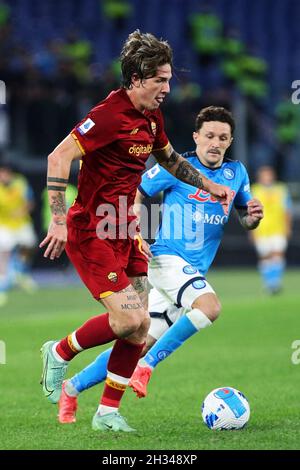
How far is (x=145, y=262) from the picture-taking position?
20.7 ft

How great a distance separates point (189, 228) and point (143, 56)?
5.86ft

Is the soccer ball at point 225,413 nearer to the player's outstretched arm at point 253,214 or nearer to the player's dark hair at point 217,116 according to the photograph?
the player's outstretched arm at point 253,214

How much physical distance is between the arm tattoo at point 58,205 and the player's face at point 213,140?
6.01 ft

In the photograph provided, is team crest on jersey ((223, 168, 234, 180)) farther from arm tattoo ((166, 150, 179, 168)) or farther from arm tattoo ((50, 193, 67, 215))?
arm tattoo ((50, 193, 67, 215))

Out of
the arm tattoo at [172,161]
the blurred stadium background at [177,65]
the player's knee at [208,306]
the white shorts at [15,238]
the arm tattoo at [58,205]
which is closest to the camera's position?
the arm tattoo at [58,205]

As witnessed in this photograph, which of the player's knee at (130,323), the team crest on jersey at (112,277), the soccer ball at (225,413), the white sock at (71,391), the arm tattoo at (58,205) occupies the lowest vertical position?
the white sock at (71,391)

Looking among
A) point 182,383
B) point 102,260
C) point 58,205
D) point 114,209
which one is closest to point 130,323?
point 102,260

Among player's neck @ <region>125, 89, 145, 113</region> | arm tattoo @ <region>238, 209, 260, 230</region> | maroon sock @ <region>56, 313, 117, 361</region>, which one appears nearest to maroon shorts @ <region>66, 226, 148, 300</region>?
maroon sock @ <region>56, 313, 117, 361</region>

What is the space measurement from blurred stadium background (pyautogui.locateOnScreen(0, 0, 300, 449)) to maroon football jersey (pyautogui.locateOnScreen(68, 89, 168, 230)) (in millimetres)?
1335

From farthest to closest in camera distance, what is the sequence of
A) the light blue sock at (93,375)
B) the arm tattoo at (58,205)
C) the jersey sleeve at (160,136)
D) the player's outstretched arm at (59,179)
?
the light blue sock at (93,375)
the jersey sleeve at (160,136)
the arm tattoo at (58,205)
the player's outstretched arm at (59,179)

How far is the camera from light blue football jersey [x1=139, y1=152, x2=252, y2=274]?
23.9 feet

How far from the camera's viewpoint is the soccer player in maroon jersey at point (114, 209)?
579cm

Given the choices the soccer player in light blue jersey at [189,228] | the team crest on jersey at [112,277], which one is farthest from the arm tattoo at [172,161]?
the team crest on jersey at [112,277]

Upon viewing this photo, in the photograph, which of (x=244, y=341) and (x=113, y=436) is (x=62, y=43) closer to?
(x=244, y=341)
